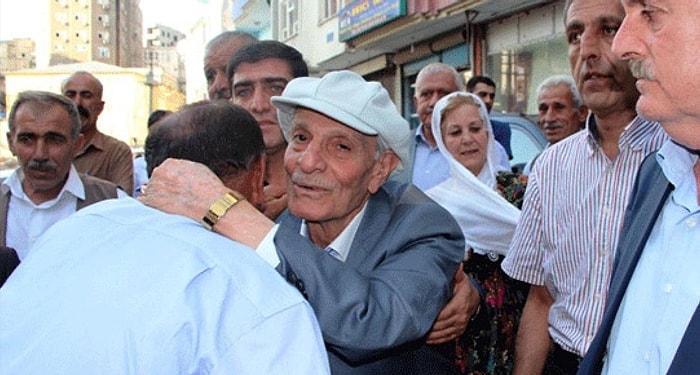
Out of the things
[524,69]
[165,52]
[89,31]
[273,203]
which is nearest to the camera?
[273,203]

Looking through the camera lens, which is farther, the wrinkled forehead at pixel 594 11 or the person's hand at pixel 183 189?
the wrinkled forehead at pixel 594 11

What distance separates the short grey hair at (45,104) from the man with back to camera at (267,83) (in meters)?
1.06

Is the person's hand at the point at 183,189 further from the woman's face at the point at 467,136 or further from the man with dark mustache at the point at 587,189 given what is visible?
the woman's face at the point at 467,136

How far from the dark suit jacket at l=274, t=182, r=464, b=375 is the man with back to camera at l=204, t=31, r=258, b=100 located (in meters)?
1.84

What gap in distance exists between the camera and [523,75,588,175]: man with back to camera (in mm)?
5301

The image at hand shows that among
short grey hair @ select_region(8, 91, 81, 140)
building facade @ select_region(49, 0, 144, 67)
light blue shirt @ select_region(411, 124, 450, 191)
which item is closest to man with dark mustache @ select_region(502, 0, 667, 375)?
light blue shirt @ select_region(411, 124, 450, 191)

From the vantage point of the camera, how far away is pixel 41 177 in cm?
364

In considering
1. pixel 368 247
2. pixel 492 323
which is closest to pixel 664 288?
pixel 368 247

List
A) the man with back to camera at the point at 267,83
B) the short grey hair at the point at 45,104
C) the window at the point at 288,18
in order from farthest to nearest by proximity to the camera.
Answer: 1. the window at the point at 288,18
2. the short grey hair at the point at 45,104
3. the man with back to camera at the point at 267,83

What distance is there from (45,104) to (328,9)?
18.4 metres

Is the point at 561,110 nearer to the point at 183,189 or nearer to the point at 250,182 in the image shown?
the point at 250,182

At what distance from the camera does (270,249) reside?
6.08 ft

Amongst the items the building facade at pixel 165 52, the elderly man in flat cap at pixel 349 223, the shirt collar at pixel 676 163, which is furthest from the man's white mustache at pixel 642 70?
the building facade at pixel 165 52

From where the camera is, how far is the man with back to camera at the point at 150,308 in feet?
4.43
